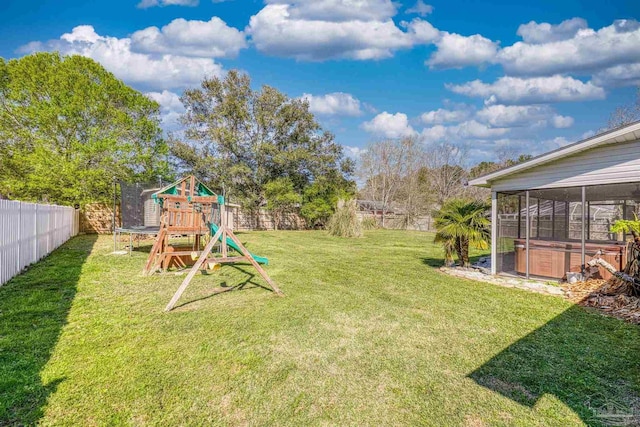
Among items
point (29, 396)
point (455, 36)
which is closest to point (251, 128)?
point (455, 36)

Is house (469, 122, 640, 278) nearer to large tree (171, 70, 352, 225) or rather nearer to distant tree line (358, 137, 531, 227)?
large tree (171, 70, 352, 225)

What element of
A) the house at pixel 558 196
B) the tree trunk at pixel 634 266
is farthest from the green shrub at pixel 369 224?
the tree trunk at pixel 634 266

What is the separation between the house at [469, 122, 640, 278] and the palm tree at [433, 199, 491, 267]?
0.27 m

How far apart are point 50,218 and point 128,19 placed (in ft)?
36.0

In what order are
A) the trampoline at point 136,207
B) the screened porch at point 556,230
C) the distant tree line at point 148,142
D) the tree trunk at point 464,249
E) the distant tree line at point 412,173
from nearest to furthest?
the screened porch at point 556,230 → the tree trunk at point 464,249 → the trampoline at point 136,207 → the distant tree line at point 148,142 → the distant tree line at point 412,173

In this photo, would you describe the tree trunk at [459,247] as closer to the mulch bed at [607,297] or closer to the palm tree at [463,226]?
the palm tree at [463,226]

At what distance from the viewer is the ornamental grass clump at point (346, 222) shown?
18.1m

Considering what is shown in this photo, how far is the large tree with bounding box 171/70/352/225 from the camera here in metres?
21.4

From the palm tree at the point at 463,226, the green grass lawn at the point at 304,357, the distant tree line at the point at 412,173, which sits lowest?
the green grass lawn at the point at 304,357

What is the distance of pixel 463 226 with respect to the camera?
8.01 meters

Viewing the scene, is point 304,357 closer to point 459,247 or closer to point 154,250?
point 154,250

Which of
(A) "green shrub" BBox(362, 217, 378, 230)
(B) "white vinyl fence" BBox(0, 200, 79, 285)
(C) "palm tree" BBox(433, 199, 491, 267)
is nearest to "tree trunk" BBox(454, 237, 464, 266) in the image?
(C) "palm tree" BBox(433, 199, 491, 267)

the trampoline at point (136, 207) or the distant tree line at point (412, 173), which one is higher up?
the distant tree line at point (412, 173)

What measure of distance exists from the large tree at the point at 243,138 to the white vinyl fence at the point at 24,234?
1123 cm
